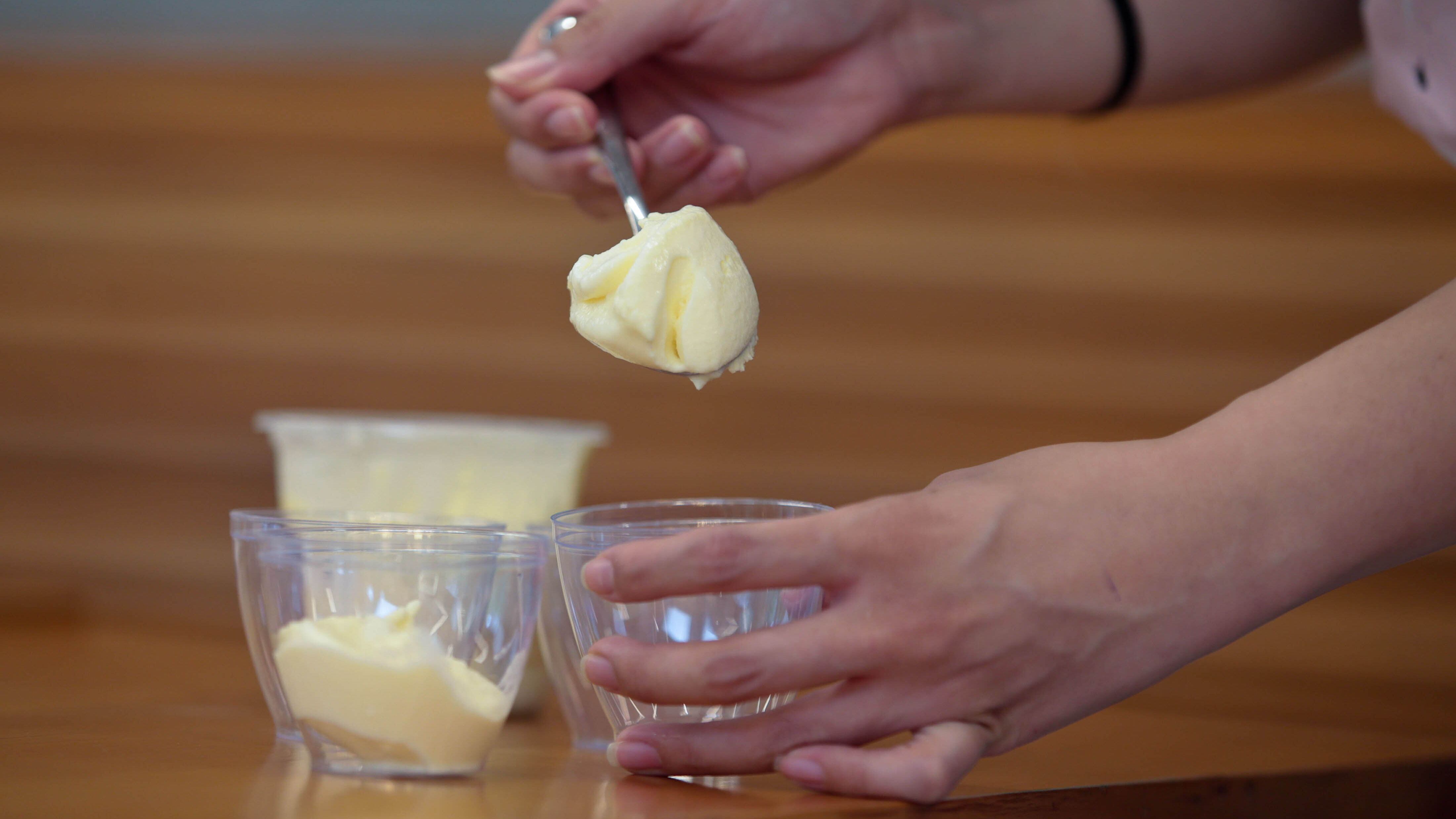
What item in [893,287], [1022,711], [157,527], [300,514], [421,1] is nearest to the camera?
[1022,711]

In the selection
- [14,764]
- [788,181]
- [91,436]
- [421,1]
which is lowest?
[14,764]

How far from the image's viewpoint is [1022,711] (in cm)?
59

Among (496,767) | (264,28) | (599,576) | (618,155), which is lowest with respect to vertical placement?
(496,767)

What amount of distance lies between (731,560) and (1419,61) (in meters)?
0.74

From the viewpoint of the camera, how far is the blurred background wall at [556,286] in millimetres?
1720

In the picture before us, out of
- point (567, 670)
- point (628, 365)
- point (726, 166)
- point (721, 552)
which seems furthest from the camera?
point (628, 365)

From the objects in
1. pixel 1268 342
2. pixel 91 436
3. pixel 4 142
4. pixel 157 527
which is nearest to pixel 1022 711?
pixel 1268 342

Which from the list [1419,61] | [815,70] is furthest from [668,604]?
[1419,61]

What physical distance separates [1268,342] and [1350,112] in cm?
33

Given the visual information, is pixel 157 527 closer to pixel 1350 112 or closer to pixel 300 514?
pixel 300 514

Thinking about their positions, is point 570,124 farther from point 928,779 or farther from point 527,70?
point 928,779

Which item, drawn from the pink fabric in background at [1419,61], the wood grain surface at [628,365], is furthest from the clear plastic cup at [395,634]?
the pink fabric in background at [1419,61]

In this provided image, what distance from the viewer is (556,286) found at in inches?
82.0

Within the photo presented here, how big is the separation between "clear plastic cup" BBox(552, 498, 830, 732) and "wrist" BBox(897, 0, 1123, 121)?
57 centimetres
